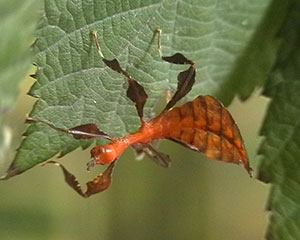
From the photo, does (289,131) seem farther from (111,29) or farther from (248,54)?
(111,29)

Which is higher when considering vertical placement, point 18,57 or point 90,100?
point 18,57

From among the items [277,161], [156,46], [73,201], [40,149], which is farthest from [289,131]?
[73,201]

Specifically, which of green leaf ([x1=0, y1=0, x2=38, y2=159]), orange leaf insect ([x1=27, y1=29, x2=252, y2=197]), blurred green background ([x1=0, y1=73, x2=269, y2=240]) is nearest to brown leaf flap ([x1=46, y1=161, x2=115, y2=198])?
orange leaf insect ([x1=27, y1=29, x2=252, y2=197])

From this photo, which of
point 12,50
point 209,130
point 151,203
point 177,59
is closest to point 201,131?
point 209,130

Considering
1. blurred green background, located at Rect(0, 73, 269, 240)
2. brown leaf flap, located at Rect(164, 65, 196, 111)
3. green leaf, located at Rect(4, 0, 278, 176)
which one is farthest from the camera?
blurred green background, located at Rect(0, 73, 269, 240)

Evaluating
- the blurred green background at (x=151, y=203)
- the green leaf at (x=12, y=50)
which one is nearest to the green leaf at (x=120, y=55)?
the green leaf at (x=12, y=50)

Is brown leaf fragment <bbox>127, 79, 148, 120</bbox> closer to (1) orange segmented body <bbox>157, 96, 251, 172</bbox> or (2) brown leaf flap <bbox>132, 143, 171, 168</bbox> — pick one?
(1) orange segmented body <bbox>157, 96, 251, 172</bbox>

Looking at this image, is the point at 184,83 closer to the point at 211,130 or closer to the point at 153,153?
the point at 211,130
